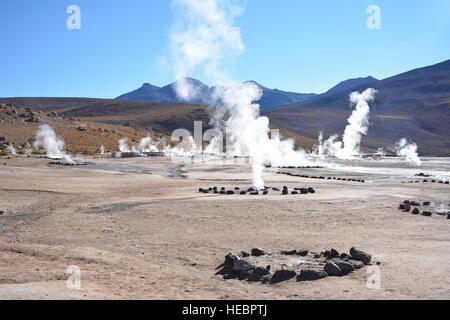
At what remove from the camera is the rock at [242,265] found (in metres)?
8.82

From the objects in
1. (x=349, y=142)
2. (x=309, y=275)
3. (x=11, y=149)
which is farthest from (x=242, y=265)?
(x=349, y=142)

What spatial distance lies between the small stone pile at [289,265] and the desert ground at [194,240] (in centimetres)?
22

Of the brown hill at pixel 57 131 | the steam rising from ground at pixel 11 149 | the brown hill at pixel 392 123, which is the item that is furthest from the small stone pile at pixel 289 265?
the brown hill at pixel 392 123

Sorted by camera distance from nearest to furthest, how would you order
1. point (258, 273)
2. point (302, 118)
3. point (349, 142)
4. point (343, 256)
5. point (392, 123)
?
point (258, 273) < point (343, 256) < point (349, 142) < point (392, 123) < point (302, 118)

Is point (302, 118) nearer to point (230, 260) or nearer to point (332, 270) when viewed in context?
point (230, 260)

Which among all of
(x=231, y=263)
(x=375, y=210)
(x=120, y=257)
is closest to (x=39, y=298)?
(x=120, y=257)

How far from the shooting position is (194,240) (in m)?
12.0

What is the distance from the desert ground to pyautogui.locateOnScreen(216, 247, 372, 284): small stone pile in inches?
8.7

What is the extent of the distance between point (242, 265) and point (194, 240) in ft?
11.0

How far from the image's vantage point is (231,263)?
364 inches

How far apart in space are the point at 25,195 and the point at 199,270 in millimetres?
14080
